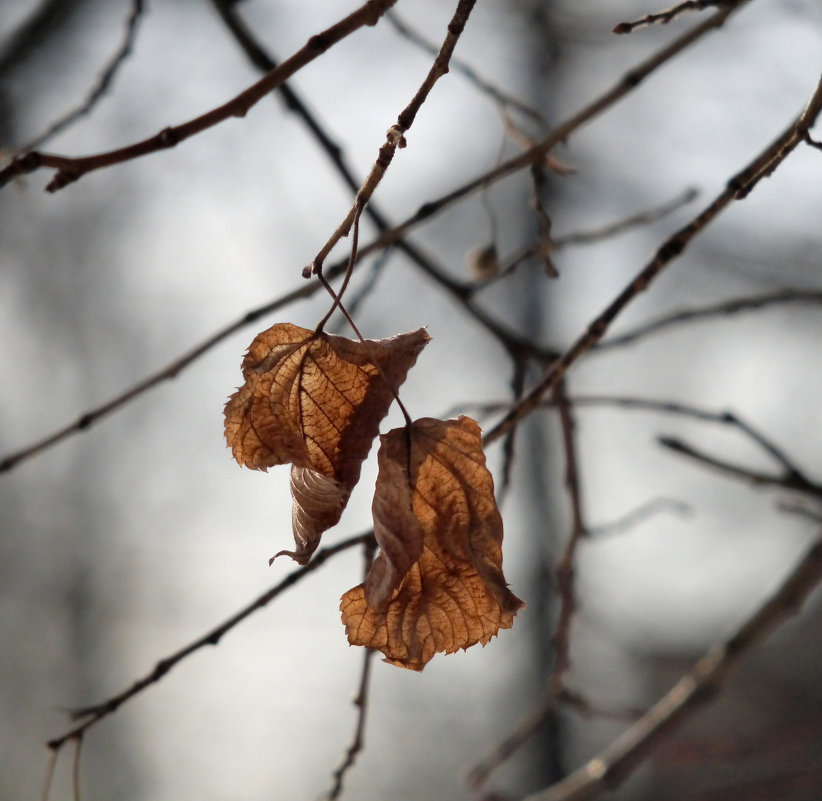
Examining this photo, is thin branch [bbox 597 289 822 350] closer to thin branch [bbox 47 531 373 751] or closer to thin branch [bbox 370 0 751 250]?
thin branch [bbox 370 0 751 250]

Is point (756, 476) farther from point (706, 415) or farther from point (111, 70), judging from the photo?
point (111, 70)

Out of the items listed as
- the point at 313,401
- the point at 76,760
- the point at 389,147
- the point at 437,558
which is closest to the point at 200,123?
the point at 389,147

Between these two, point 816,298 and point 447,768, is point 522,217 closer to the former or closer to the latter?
point 447,768

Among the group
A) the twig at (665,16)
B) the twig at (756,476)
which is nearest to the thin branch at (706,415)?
the twig at (756,476)

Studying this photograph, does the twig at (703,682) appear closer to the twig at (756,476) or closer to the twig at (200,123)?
the twig at (756,476)

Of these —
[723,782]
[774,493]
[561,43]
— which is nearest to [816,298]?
[774,493]

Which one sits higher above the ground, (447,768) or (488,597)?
(447,768)

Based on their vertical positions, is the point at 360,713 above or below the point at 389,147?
below
